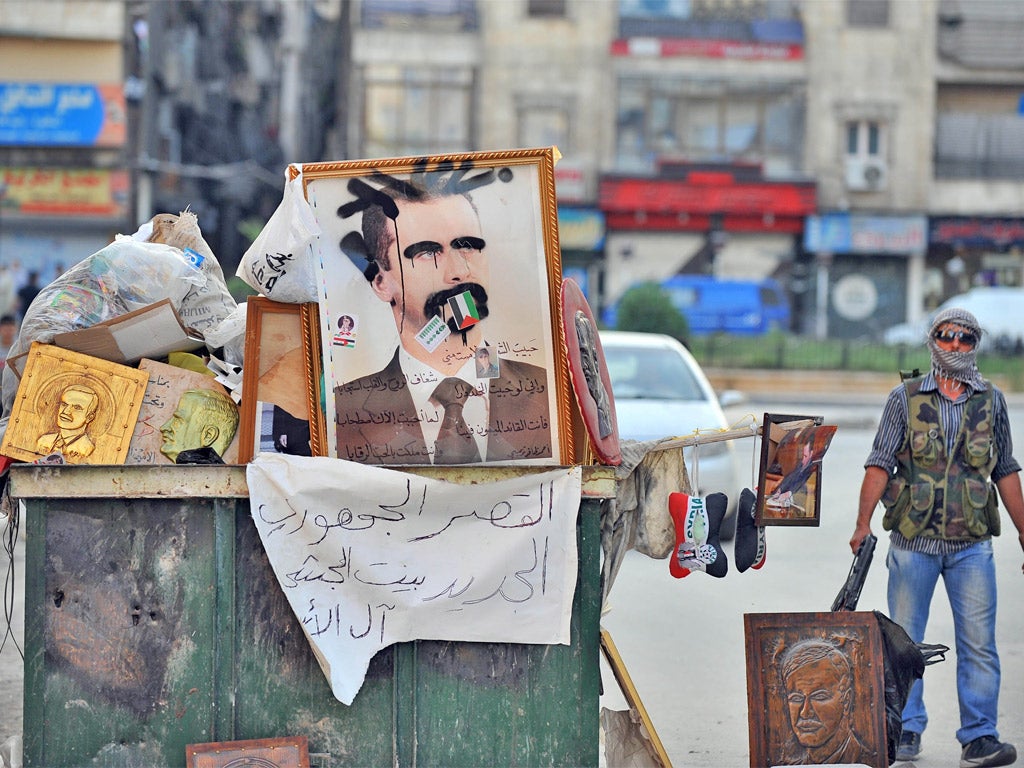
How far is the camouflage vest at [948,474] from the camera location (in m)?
5.17

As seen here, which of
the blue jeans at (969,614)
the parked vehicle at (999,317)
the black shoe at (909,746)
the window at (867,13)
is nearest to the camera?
the blue jeans at (969,614)

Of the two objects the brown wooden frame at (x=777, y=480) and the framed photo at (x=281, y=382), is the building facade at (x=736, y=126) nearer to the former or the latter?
the brown wooden frame at (x=777, y=480)

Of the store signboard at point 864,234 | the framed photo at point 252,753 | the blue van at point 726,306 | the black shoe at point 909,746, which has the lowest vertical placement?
the black shoe at point 909,746

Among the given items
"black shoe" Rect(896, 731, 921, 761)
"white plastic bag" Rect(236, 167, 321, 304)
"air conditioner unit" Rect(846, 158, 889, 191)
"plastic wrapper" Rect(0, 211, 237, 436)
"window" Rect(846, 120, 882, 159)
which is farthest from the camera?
"window" Rect(846, 120, 882, 159)

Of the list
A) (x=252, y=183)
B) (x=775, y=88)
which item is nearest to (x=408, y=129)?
(x=252, y=183)

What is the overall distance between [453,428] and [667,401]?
6360 millimetres

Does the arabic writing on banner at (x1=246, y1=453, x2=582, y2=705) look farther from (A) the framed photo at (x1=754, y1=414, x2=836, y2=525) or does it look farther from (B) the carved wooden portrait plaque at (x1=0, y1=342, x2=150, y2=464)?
(A) the framed photo at (x1=754, y1=414, x2=836, y2=525)

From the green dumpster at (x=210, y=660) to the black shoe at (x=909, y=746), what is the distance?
1891 mm

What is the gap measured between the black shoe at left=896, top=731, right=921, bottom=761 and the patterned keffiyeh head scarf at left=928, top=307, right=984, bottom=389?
4.67 ft

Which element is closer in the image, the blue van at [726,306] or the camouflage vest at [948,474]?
the camouflage vest at [948,474]

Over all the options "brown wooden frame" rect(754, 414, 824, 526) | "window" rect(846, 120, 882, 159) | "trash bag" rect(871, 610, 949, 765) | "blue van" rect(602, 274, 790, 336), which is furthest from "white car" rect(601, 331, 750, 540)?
"window" rect(846, 120, 882, 159)

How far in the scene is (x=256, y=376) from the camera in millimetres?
4219

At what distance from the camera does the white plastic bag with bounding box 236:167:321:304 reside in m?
4.05

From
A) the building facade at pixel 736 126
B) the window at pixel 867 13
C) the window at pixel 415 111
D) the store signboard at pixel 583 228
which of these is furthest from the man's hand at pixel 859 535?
the window at pixel 867 13
